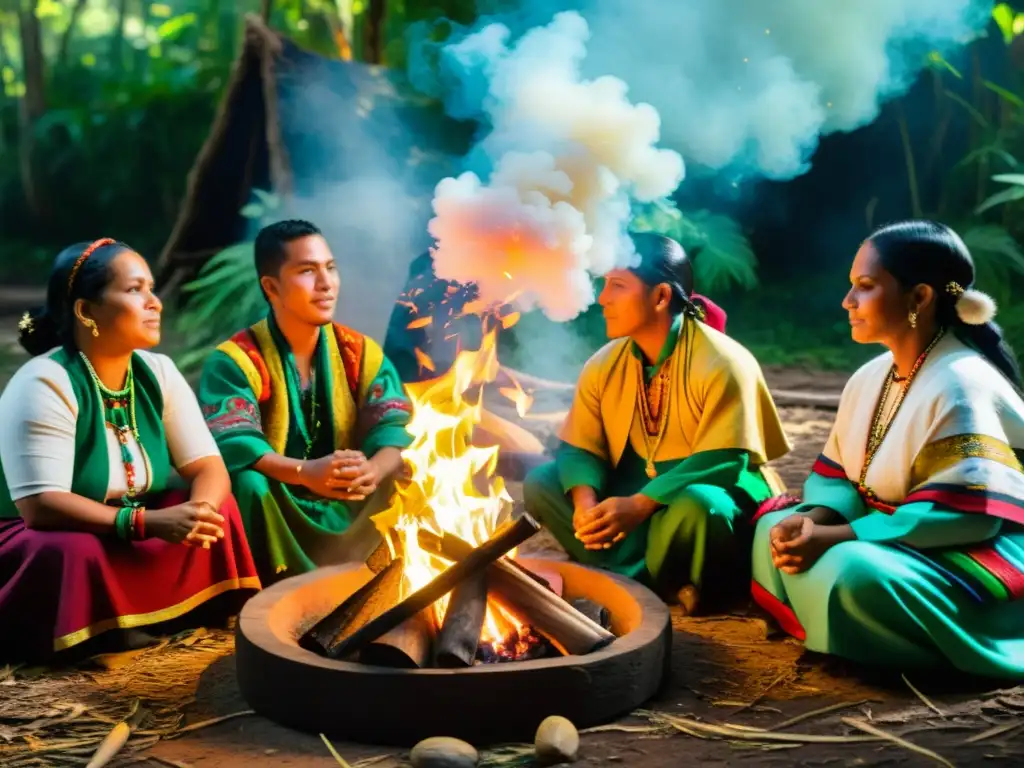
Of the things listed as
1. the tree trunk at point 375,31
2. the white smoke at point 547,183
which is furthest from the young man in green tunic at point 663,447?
the tree trunk at point 375,31

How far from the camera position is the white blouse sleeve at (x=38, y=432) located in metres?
3.89

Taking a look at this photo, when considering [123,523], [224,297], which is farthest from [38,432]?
[224,297]

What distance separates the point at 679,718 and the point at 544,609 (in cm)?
53

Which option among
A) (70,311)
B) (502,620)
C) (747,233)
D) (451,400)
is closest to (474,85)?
(451,400)

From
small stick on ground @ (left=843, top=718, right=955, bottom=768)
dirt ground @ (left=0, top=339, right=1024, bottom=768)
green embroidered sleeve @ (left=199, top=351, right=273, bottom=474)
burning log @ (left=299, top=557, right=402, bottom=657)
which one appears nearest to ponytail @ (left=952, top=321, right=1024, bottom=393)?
dirt ground @ (left=0, top=339, right=1024, bottom=768)

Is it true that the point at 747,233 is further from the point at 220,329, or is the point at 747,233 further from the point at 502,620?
the point at 502,620

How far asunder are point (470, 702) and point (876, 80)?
4268mm

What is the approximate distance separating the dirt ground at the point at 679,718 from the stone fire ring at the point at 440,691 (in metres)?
0.05

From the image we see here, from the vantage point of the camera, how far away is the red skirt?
3.85 meters

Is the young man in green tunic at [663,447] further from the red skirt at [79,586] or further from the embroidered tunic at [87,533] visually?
the red skirt at [79,586]

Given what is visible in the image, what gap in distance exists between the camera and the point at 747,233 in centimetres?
1323

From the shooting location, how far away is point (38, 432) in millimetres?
3934

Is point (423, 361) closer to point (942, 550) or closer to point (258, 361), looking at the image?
point (258, 361)

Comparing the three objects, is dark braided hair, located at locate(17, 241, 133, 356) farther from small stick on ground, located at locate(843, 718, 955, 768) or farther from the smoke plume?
small stick on ground, located at locate(843, 718, 955, 768)
